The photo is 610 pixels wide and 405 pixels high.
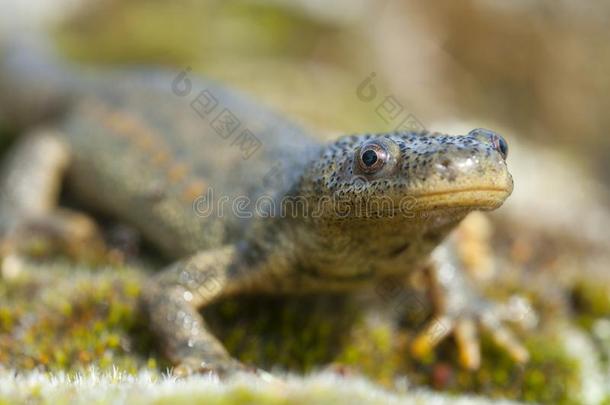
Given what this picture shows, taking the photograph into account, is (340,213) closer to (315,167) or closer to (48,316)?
(315,167)

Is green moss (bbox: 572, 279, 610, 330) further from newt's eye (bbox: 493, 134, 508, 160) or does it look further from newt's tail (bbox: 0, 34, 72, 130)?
newt's tail (bbox: 0, 34, 72, 130)

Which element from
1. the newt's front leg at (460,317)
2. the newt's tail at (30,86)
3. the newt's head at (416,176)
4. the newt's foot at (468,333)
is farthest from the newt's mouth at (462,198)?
the newt's tail at (30,86)

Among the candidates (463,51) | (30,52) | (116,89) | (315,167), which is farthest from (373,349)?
(463,51)

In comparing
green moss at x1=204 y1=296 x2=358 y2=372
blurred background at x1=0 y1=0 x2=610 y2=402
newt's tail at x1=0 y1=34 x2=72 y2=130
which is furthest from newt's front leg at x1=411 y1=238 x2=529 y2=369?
newt's tail at x1=0 y1=34 x2=72 y2=130

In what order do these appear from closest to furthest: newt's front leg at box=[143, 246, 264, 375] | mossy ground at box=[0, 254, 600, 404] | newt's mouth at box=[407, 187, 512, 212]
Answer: newt's mouth at box=[407, 187, 512, 212]
newt's front leg at box=[143, 246, 264, 375]
mossy ground at box=[0, 254, 600, 404]

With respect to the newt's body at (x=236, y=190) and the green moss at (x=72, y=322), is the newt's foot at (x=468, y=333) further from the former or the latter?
the green moss at (x=72, y=322)

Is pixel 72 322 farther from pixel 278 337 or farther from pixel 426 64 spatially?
pixel 426 64

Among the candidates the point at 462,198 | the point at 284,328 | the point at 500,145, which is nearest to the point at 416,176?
the point at 462,198

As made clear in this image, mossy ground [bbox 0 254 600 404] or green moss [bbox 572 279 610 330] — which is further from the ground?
green moss [bbox 572 279 610 330]
